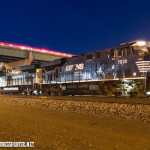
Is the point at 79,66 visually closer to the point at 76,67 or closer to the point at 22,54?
the point at 76,67

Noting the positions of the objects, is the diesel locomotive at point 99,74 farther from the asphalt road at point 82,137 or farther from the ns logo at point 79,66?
the asphalt road at point 82,137

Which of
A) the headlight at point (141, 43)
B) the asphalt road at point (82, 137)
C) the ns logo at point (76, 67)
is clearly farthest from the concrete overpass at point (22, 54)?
the asphalt road at point (82, 137)

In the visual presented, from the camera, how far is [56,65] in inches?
830

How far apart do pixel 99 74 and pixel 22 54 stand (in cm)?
3253

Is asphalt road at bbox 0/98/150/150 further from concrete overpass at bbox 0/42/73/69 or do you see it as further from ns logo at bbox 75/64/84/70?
concrete overpass at bbox 0/42/73/69

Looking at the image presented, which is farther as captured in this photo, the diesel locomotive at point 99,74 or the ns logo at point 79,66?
the ns logo at point 79,66

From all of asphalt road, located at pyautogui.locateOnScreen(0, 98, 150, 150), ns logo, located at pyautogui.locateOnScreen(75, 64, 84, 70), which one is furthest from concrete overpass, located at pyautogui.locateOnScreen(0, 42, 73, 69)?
asphalt road, located at pyautogui.locateOnScreen(0, 98, 150, 150)

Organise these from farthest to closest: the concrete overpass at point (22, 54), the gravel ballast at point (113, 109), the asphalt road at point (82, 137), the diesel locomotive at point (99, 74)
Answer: the concrete overpass at point (22, 54) < the diesel locomotive at point (99, 74) < the gravel ballast at point (113, 109) < the asphalt road at point (82, 137)

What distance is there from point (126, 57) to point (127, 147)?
1145 centimetres

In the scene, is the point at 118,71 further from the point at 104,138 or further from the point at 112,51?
the point at 104,138

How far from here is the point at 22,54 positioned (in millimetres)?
45344

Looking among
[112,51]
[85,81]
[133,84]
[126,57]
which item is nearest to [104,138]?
[133,84]

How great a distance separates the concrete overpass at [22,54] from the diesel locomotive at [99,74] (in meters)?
19.0

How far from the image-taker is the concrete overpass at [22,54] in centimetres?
4181
